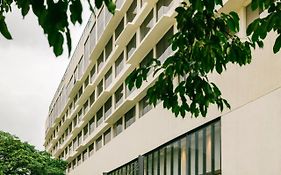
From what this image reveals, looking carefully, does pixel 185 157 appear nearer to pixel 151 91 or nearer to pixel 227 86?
pixel 227 86

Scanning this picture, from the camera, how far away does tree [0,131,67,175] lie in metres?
48.4

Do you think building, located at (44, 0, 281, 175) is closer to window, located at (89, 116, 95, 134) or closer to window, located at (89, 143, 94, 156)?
window, located at (89, 116, 95, 134)

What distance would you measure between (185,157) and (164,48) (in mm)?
6655

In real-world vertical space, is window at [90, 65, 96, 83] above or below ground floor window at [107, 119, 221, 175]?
above

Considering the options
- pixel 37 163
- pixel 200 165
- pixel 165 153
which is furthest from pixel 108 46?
pixel 200 165

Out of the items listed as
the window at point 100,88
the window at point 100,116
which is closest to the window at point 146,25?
the window at point 100,88

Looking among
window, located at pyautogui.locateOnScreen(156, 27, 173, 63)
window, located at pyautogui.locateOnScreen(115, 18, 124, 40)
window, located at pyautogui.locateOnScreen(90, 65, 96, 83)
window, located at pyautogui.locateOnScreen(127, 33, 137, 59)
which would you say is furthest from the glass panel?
window, located at pyautogui.locateOnScreen(90, 65, 96, 83)

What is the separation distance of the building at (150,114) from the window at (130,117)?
5cm

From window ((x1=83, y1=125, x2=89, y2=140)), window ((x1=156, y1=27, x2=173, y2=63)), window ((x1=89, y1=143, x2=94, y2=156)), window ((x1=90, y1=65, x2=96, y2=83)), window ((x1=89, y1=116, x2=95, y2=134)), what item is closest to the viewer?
window ((x1=156, y1=27, x2=173, y2=63))

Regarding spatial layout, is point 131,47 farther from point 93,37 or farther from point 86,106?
point 86,106

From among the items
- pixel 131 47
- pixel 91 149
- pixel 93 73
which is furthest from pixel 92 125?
pixel 131 47

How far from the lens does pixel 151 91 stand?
5.80 meters

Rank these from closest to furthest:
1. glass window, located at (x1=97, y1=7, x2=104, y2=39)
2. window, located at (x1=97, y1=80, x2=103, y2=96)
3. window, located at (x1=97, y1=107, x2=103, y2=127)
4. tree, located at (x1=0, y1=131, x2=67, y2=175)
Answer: glass window, located at (x1=97, y1=7, x2=104, y2=39) < window, located at (x1=97, y1=107, x2=103, y2=127) < window, located at (x1=97, y1=80, x2=103, y2=96) < tree, located at (x1=0, y1=131, x2=67, y2=175)

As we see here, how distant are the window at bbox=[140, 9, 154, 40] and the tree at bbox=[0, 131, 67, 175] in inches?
749
